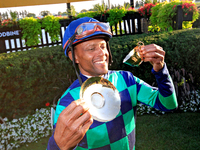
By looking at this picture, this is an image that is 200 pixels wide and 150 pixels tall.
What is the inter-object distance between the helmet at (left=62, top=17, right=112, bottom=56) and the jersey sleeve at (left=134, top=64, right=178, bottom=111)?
0.53 metres

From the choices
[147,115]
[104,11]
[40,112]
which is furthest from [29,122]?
[104,11]

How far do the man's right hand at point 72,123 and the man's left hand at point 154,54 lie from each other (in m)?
0.72

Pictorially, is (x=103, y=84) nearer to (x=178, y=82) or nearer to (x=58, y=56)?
(x=58, y=56)

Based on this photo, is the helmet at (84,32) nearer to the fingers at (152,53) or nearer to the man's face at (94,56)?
the man's face at (94,56)

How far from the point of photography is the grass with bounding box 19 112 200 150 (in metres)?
3.57

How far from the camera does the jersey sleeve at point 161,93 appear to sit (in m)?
1.60

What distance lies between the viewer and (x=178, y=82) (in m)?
4.80

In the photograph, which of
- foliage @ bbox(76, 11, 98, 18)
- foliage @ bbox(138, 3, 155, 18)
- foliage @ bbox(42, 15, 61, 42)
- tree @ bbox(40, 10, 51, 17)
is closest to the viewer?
foliage @ bbox(42, 15, 61, 42)

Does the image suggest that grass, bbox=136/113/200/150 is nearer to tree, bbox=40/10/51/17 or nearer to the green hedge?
the green hedge

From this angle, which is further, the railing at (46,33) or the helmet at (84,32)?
the railing at (46,33)

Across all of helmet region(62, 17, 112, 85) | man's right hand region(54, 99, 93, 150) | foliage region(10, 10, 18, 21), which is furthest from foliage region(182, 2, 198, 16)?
man's right hand region(54, 99, 93, 150)

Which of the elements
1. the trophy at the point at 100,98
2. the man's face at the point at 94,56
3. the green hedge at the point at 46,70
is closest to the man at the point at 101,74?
the man's face at the point at 94,56

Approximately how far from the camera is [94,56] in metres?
1.49

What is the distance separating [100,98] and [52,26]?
27.0ft
